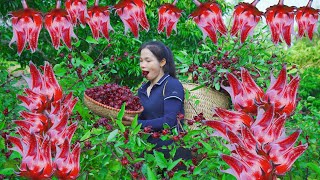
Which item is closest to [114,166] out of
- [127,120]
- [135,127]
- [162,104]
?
[135,127]

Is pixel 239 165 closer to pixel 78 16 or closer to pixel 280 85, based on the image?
pixel 280 85

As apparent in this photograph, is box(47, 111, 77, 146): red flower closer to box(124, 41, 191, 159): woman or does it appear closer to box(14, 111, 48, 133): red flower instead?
box(14, 111, 48, 133): red flower

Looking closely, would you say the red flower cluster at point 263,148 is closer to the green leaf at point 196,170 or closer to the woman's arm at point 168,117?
the green leaf at point 196,170

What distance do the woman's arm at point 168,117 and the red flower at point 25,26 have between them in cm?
98

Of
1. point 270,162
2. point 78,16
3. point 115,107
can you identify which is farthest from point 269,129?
point 115,107

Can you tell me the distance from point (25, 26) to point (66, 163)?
50 centimetres

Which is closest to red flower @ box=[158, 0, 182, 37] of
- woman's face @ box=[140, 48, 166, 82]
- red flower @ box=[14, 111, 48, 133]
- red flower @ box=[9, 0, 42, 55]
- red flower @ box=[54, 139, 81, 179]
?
red flower @ box=[9, 0, 42, 55]

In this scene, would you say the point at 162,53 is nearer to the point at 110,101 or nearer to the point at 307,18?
the point at 110,101

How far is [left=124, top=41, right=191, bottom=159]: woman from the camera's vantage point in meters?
2.24

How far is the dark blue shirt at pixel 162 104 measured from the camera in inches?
87.7

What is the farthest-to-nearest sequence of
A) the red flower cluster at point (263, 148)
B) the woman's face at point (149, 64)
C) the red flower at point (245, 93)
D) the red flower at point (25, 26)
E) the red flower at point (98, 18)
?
1. the woman's face at point (149, 64)
2. the red flower at point (98, 18)
3. the red flower at point (25, 26)
4. the red flower at point (245, 93)
5. the red flower cluster at point (263, 148)

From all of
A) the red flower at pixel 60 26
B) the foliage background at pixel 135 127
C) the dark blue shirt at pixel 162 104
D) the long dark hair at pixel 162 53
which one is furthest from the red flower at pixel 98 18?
the long dark hair at pixel 162 53

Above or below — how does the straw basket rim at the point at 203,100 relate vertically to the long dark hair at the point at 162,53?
below

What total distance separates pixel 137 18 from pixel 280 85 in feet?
2.04
